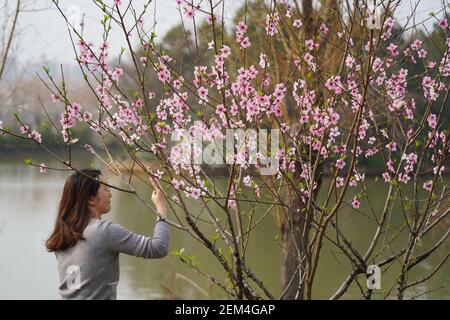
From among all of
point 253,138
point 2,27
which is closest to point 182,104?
point 253,138

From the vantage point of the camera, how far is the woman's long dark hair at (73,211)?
6.46 feet

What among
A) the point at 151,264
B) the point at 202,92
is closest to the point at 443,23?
the point at 202,92

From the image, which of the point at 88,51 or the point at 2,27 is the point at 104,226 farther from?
the point at 2,27

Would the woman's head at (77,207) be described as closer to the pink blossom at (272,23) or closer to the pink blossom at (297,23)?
the pink blossom at (272,23)

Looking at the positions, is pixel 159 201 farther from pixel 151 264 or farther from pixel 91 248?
pixel 151 264

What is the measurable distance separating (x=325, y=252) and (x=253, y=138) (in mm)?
5767

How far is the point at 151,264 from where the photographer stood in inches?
308

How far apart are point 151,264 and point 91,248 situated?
19.5 feet

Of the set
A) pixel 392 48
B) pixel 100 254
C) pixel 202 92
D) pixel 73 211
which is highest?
pixel 392 48

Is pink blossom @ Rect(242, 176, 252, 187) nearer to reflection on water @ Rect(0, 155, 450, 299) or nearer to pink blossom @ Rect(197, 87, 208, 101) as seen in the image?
pink blossom @ Rect(197, 87, 208, 101)

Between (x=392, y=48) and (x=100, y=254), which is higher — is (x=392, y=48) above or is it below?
above

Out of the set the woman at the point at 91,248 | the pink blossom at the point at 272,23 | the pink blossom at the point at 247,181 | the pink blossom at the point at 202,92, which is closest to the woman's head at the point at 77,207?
the woman at the point at 91,248

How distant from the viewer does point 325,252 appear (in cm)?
823
